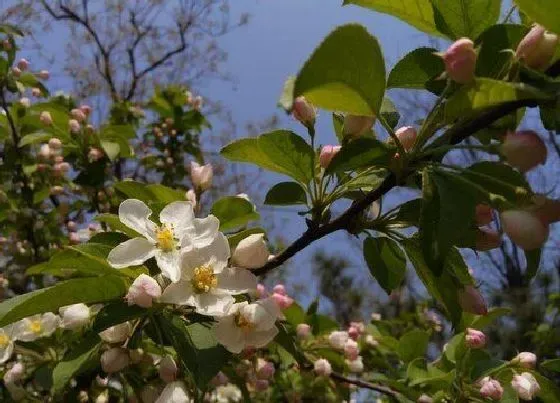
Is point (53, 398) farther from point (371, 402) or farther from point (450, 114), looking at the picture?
point (371, 402)

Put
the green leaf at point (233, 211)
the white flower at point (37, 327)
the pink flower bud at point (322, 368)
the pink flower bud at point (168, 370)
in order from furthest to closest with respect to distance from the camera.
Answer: the pink flower bud at point (322, 368) < the white flower at point (37, 327) < the green leaf at point (233, 211) < the pink flower bud at point (168, 370)

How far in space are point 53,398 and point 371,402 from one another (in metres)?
2.93

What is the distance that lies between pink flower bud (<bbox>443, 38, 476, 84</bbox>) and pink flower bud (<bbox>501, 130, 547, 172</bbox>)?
89 mm

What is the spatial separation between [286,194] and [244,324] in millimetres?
231

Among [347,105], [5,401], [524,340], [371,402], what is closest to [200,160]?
[371,402]

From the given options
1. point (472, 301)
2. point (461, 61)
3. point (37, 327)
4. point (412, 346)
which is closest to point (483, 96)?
point (461, 61)

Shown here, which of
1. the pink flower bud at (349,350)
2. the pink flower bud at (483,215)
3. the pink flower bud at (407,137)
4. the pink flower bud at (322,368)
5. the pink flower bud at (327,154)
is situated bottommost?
the pink flower bud at (349,350)

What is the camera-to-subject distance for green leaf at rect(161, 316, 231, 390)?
39.1 inches

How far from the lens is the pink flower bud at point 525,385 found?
56.5 inches

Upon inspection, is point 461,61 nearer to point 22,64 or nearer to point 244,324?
point 244,324

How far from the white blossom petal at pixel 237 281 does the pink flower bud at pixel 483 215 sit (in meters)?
0.38

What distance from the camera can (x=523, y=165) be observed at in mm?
773

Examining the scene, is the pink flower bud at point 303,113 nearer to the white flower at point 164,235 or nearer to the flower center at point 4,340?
the white flower at point 164,235

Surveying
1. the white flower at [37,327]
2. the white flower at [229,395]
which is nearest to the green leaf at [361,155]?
the white flower at [37,327]
